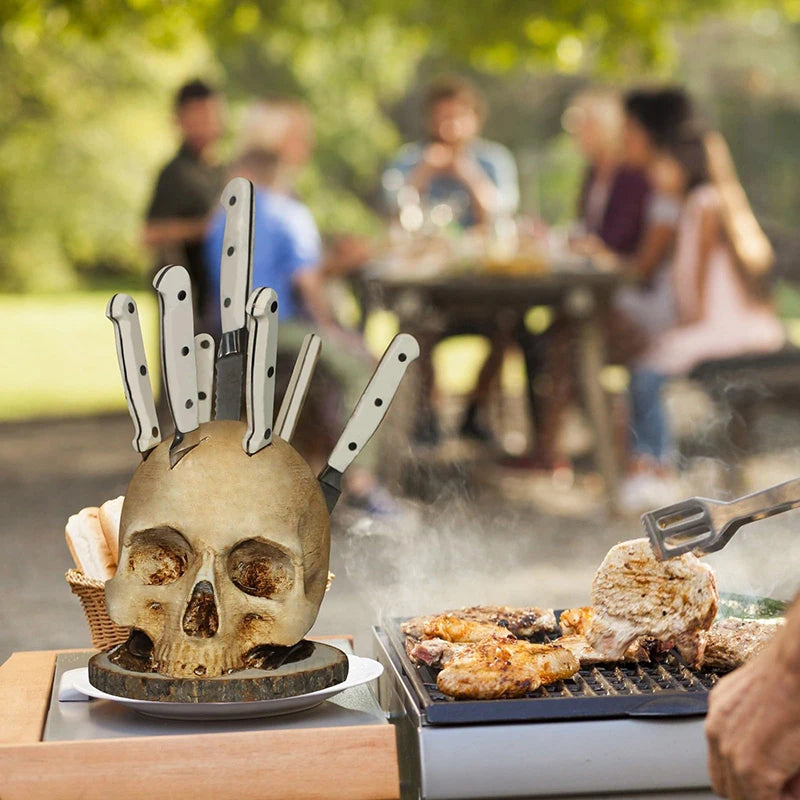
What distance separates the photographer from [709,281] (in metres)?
7.33

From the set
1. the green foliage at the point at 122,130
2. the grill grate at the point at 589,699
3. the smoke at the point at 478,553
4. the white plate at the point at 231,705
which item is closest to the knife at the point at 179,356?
the white plate at the point at 231,705

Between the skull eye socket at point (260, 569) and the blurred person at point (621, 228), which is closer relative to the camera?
the skull eye socket at point (260, 569)

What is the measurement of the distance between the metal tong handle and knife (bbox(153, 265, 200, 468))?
2.88ft

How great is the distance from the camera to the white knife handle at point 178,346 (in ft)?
6.56

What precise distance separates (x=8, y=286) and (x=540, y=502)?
65.8 feet

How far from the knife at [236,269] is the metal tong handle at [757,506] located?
0.84m

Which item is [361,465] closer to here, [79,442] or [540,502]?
[540,502]

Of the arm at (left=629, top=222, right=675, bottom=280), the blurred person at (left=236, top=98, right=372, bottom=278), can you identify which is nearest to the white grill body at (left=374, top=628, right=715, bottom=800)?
the blurred person at (left=236, top=98, right=372, bottom=278)

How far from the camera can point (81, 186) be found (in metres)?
25.5

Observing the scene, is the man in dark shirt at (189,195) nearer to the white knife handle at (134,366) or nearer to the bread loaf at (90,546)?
the bread loaf at (90,546)

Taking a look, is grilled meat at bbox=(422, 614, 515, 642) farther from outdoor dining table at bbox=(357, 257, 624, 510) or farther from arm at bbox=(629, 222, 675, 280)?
arm at bbox=(629, 222, 675, 280)

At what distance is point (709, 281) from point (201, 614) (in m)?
5.72

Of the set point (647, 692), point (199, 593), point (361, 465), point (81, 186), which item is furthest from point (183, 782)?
point (81, 186)

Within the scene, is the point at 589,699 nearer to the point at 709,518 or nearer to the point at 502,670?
the point at 502,670
